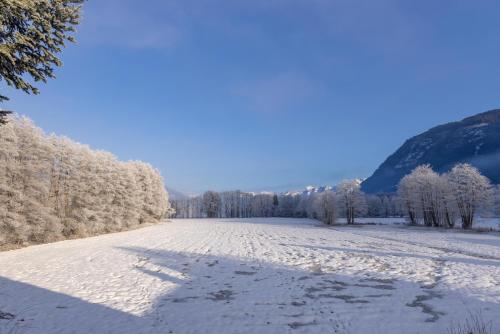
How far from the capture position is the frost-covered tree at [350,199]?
9200cm

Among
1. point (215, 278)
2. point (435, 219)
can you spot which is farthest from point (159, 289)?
point (435, 219)

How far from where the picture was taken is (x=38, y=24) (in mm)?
7387

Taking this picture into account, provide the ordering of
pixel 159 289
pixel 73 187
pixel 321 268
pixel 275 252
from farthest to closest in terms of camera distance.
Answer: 1. pixel 73 187
2. pixel 275 252
3. pixel 321 268
4. pixel 159 289

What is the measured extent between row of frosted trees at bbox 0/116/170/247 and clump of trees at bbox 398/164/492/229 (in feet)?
218

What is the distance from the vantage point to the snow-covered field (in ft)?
31.6

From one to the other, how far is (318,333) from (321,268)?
32.3ft

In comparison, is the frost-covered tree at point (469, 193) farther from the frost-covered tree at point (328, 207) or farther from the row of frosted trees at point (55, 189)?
the row of frosted trees at point (55, 189)

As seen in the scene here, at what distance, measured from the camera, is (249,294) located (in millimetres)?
12984

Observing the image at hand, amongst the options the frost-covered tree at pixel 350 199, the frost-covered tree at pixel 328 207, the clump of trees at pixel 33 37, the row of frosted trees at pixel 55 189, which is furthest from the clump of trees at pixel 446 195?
the clump of trees at pixel 33 37

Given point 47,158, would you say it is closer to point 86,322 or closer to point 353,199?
point 86,322

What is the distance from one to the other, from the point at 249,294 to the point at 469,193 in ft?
211

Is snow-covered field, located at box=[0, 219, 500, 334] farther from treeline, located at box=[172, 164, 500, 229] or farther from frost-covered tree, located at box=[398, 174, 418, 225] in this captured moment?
frost-covered tree, located at box=[398, 174, 418, 225]

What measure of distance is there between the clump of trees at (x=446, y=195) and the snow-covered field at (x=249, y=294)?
4538 centimetres

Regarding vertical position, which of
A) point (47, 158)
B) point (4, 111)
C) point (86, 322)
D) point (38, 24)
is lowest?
point (86, 322)
